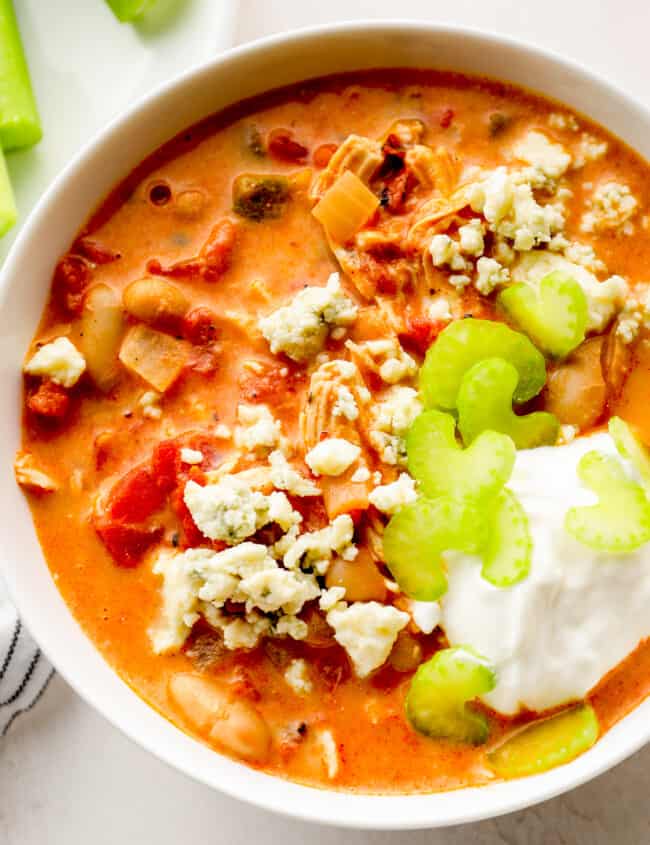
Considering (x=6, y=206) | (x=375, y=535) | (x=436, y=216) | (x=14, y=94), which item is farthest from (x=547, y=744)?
(x=14, y=94)

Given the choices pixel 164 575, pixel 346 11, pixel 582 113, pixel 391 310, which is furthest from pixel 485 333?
Answer: pixel 346 11

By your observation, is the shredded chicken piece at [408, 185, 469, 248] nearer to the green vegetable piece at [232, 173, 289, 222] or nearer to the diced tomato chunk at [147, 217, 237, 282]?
the green vegetable piece at [232, 173, 289, 222]

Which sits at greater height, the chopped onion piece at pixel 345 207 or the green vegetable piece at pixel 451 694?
the chopped onion piece at pixel 345 207

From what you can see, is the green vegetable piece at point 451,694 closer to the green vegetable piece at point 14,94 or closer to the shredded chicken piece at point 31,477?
the shredded chicken piece at point 31,477

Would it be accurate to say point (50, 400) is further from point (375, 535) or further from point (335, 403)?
point (375, 535)

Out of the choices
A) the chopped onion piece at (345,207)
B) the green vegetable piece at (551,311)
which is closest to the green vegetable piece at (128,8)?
the chopped onion piece at (345,207)
